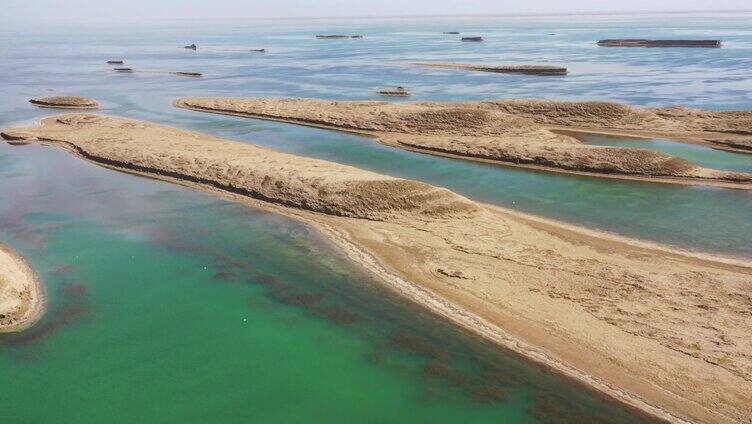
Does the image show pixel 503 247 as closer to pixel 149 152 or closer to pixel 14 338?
pixel 14 338

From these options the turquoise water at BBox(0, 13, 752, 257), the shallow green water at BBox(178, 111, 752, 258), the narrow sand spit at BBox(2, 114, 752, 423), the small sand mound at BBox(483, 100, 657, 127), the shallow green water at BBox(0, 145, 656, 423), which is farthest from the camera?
the small sand mound at BBox(483, 100, 657, 127)

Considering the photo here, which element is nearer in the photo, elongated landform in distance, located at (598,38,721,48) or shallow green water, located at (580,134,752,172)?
shallow green water, located at (580,134,752,172)

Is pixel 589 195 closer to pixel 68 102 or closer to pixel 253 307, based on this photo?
pixel 253 307

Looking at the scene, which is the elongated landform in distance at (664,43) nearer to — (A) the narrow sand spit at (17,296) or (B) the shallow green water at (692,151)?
(B) the shallow green water at (692,151)

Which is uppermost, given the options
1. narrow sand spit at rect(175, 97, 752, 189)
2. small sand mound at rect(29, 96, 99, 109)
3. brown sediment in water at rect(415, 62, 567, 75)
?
brown sediment in water at rect(415, 62, 567, 75)

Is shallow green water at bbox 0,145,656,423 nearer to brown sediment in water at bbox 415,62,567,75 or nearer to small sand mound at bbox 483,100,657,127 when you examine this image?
small sand mound at bbox 483,100,657,127

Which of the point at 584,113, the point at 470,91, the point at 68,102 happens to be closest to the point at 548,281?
the point at 584,113

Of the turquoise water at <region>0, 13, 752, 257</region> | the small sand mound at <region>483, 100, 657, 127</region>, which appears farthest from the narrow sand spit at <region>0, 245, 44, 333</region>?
the small sand mound at <region>483, 100, 657, 127</region>
